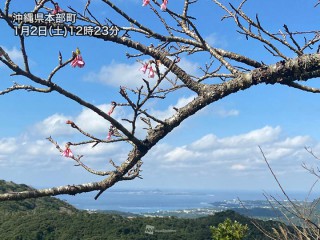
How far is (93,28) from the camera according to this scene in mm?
3441

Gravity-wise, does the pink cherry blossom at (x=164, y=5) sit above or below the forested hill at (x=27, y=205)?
below

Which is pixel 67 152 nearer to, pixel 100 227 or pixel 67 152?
pixel 67 152

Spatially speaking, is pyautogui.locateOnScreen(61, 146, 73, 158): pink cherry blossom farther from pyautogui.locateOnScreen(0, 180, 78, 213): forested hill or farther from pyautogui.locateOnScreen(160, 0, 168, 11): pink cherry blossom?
pyautogui.locateOnScreen(0, 180, 78, 213): forested hill

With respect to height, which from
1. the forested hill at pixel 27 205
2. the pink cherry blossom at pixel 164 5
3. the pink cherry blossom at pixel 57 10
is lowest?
the pink cherry blossom at pixel 57 10

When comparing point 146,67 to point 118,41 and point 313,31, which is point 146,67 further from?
point 313,31

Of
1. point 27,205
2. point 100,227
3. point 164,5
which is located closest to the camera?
point 164,5

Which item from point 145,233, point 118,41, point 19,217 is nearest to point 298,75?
point 118,41

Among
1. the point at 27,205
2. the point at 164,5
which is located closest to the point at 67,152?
the point at 164,5

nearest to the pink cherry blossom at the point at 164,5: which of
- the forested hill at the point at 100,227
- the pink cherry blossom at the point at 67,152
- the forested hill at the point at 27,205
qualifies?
the pink cherry blossom at the point at 67,152

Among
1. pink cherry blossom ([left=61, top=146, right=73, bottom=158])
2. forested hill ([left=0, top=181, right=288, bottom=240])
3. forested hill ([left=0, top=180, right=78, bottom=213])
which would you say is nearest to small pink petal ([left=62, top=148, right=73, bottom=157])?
pink cherry blossom ([left=61, top=146, right=73, bottom=158])

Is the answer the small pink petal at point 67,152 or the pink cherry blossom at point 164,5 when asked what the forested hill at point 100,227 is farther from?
the small pink petal at point 67,152

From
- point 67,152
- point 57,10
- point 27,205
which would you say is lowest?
point 67,152

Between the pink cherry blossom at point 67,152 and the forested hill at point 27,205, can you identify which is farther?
the forested hill at point 27,205

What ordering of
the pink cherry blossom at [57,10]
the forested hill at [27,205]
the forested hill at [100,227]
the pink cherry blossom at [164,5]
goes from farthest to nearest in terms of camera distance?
the forested hill at [27,205]
the forested hill at [100,227]
the pink cherry blossom at [164,5]
the pink cherry blossom at [57,10]
